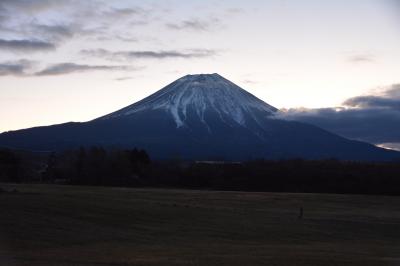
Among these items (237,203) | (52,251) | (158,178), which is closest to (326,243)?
(52,251)

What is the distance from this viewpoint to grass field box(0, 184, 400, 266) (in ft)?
84.7

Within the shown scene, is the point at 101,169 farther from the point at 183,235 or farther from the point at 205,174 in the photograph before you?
the point at 183,235

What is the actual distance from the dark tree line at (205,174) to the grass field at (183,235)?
153 ft

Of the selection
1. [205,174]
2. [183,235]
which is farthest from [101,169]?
[183,235]

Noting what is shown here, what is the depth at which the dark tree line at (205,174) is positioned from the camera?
105 m

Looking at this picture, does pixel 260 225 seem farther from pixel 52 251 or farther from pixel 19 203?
pixel 52 251

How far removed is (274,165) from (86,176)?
33.3 metres

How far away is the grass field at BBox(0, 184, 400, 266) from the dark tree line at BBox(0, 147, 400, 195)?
46.6 metres

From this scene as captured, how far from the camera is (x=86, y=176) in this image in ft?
364

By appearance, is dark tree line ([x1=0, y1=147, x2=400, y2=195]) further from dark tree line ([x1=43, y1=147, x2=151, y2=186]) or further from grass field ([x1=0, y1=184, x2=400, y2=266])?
grass field ([x1=0, y1=184, x2=400, y2=266])

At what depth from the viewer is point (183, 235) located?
37.5 m

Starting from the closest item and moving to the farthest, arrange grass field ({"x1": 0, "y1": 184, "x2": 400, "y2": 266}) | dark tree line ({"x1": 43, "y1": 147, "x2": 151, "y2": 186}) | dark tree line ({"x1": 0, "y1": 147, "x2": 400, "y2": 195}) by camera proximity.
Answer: grass field ({"x1": 0, "y1": 184, "x2": 400, "y2": 266}) → dark tree line ({"x1": 0, "y1": 147, "x2": 400, "y2": 195}) → dark tree line ({"x1": 43, "y1": 147, "x2": 151, "y2": 186})

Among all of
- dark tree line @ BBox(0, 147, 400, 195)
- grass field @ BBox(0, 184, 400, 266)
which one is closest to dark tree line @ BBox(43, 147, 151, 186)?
dark tree line @ BBox(0, 147, 400, 195)

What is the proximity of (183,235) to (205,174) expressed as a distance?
77310 millimetres
